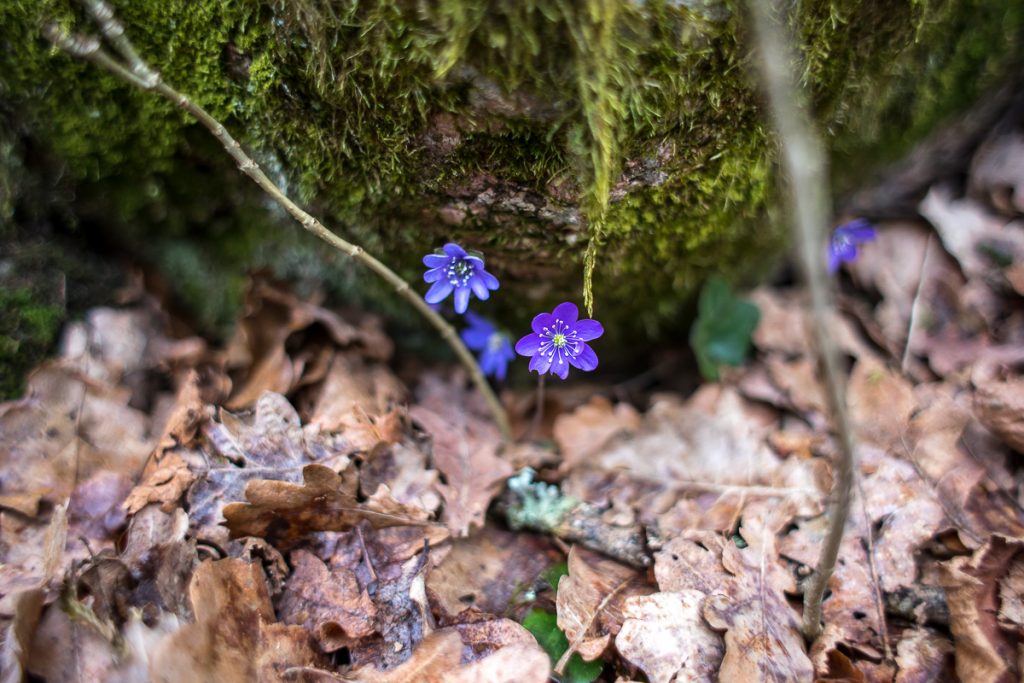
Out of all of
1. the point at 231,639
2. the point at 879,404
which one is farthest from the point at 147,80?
the point at 879,404

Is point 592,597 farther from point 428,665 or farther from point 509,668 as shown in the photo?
point 428,665

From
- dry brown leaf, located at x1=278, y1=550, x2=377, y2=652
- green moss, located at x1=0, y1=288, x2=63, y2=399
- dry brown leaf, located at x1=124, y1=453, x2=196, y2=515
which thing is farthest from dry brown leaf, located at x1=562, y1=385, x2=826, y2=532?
green moss, located at x1=0, y1=288, x2=63, y2=399

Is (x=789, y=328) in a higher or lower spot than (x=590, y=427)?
higher

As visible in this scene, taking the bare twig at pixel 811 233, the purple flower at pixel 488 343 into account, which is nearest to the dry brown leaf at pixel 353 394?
the purple flower at pixel 488 343

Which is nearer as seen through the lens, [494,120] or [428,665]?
[428,665]

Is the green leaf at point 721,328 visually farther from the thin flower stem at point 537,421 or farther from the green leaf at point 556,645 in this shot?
the green leaf at point 556,645

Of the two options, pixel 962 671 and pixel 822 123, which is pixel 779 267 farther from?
pixel 962 671
